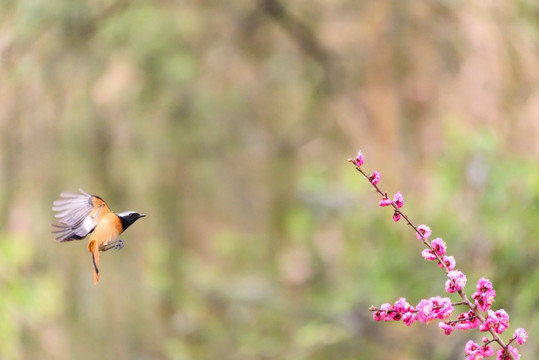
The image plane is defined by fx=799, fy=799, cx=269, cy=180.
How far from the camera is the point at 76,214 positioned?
74cm

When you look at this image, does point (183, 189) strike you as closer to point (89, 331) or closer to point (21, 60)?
point (89, 331)

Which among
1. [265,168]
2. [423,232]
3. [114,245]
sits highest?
[265,168]

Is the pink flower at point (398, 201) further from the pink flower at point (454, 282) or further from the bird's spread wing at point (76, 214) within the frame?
the bird's spread wing at point (76, 214)

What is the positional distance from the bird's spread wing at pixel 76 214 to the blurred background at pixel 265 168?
145cm

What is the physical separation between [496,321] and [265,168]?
3.57 m

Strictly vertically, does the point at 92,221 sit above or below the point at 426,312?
above

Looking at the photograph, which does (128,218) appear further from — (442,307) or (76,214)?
(442,307)

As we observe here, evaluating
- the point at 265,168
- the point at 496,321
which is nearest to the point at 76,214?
the point at 496,321

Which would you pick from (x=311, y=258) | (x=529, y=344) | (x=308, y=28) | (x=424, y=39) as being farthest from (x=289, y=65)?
(x=529, y=344)

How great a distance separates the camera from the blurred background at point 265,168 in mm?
2525

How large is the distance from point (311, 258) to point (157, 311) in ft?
2.81

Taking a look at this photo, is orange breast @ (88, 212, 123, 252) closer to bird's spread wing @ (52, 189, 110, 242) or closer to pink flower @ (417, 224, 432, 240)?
bird's spread wing @ (52, 189, 110, 242)

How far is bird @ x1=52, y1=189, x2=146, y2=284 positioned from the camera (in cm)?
72

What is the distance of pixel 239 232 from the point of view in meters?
4.23
